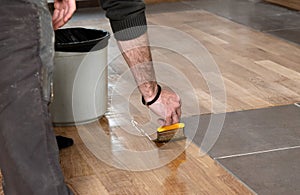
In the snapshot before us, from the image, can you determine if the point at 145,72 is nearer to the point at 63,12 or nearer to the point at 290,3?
the point at 63,12

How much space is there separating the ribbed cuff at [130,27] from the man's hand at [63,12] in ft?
0.71

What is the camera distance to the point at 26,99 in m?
1.26

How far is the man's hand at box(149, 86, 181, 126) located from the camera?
6.39 feet

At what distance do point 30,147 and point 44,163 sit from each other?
0.16ft

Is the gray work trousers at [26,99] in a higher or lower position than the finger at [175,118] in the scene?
higher

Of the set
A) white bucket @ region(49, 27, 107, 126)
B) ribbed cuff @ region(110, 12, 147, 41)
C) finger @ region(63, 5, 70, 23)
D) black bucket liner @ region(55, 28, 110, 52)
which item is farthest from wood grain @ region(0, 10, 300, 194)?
finger @ region(63, 5, 70, 23)

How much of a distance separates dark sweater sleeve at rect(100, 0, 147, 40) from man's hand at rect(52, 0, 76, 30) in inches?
7.1

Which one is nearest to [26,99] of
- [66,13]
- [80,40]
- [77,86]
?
[66,13]

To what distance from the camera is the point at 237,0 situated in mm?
5430

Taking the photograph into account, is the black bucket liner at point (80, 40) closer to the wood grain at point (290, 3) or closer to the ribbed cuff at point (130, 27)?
the ribbed cuff at point (130, 27)

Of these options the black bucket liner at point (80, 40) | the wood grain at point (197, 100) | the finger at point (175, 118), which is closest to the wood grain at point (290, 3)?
the wood grain at point (197, 100)

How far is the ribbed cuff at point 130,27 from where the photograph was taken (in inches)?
70.2

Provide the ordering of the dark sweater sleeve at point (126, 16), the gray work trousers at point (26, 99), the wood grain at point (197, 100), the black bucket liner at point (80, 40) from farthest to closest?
the black bucket liner at point (80, 40) < the wood grain at point (197, 100) < the dark sweater sleeve at point (126, 16) < the gray work trousers at point (26, 99)

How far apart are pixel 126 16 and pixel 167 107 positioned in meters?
0.39
